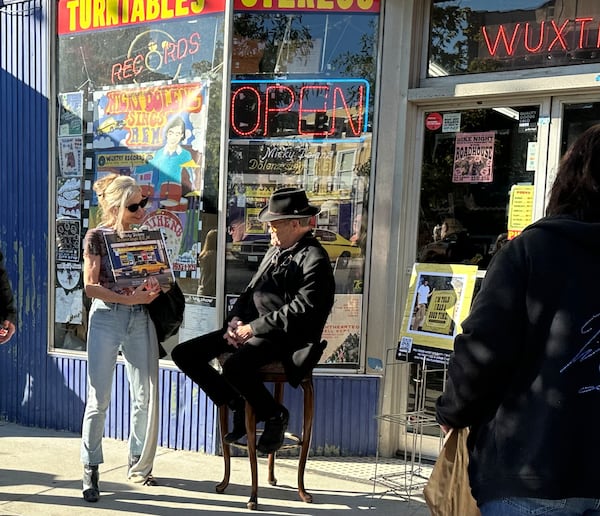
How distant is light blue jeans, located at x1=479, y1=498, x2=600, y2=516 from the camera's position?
1.74 metres

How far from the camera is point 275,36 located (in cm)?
491

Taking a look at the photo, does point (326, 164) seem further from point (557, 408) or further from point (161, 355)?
point (557, 408)

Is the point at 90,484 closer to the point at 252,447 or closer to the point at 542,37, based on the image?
the point at 252,447

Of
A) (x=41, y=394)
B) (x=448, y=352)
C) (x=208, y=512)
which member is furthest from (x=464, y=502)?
(x=41, y=394)

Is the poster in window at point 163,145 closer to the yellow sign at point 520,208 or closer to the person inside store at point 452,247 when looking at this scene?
the person inside store at point 452,247

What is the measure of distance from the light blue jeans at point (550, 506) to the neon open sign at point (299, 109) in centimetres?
346

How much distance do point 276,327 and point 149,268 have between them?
0.88 metres

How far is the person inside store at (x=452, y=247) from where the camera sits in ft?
15.7

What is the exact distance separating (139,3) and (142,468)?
11.3 feet

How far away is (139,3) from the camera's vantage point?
5.25 metres

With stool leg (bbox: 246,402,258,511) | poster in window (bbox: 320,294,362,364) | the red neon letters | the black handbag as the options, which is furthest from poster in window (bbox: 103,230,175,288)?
the red neon letters

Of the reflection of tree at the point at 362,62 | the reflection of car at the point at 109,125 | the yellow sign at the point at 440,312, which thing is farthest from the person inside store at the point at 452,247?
the reflection of car at the point at 109,125

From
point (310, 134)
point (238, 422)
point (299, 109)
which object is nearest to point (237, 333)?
point (238, 422)

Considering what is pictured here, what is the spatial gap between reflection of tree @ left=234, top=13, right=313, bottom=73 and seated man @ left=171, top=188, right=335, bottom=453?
1.34 metres
